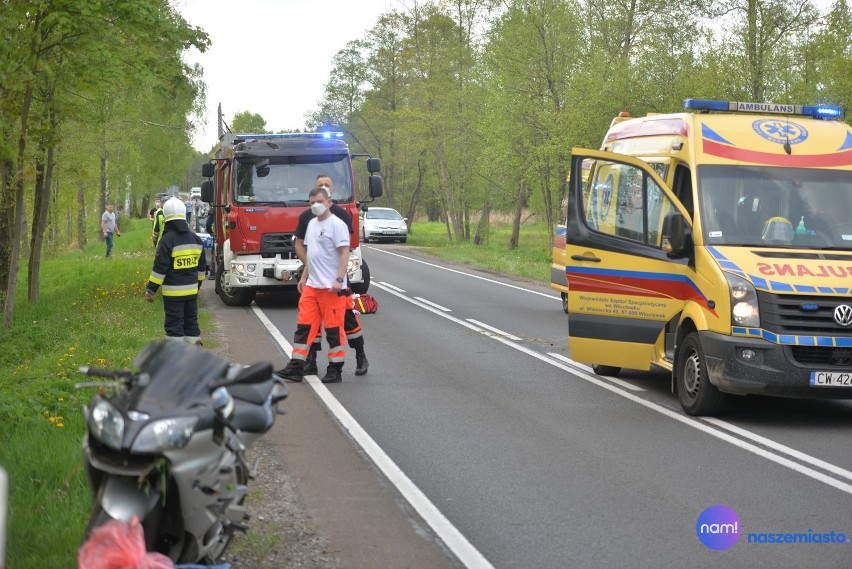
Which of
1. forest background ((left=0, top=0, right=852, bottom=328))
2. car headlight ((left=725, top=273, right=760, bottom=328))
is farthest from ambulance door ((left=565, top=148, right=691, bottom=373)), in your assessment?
forest background ((left=0, top=0, right=852, bottom=328))

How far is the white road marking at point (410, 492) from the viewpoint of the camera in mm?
5980

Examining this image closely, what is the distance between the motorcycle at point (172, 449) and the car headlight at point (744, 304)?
557 cm

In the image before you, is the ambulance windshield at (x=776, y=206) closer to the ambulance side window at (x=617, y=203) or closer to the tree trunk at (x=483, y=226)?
the ambulance side window at (x=617, y=203)

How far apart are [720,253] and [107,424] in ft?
21.8

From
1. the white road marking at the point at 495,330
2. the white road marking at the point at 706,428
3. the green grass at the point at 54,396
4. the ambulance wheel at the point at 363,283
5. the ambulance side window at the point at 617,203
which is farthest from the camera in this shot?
the ambulance wheel at the point at 363,283

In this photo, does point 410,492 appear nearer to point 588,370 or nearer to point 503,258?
point 588,370

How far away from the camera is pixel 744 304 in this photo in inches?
371

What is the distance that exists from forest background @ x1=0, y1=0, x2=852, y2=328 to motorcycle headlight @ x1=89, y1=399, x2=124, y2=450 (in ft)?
24.0

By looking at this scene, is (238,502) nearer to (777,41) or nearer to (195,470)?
(195,470)

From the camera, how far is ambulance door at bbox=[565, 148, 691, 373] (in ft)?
35.2

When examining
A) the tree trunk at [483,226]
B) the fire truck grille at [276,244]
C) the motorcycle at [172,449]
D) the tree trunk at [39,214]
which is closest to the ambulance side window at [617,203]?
the motorcycle at [172,449]

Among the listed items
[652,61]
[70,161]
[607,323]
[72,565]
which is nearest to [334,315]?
[607,323]

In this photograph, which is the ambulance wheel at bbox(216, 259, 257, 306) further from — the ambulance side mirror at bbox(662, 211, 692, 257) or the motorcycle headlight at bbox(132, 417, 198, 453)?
the motorcycle headlight at bbox(132, 417, 198, 453)

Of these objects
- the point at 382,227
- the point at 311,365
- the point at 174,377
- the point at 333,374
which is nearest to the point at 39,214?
the point at 311,365
